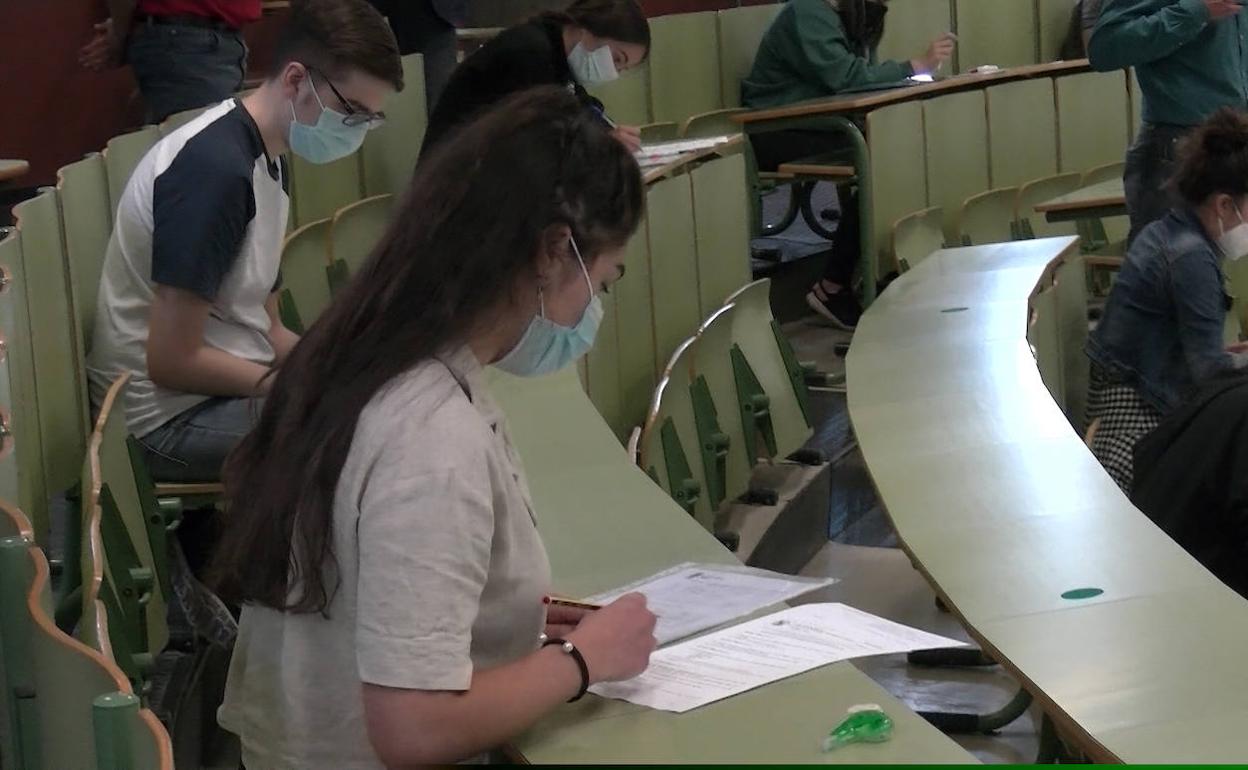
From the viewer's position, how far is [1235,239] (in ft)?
11.9

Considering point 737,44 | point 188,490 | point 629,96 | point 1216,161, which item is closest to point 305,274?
point 188,490

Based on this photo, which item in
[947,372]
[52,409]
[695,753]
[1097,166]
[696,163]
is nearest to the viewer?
[695,753]

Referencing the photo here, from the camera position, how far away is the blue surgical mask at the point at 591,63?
420 centimetres

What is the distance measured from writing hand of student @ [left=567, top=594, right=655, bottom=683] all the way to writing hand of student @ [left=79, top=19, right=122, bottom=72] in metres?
3.07

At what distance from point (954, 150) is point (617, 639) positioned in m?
4.63

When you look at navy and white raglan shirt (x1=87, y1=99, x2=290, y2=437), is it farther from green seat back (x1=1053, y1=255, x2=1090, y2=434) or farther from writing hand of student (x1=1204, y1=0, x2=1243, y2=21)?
writing hand of student (x1=1204, y1=0, x2=1243, y2=21)

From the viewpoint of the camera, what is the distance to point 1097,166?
6.34m

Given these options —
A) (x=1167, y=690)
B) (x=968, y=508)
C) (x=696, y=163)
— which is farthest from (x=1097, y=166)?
(x=1167, y=690)

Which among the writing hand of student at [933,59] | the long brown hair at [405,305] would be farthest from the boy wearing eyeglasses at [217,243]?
the writing hand of student at [933,59]

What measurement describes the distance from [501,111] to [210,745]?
5.10 feet

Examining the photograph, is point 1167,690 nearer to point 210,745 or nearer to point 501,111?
point 501,111

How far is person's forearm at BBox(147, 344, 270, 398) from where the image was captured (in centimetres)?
266

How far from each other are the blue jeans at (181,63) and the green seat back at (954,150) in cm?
258

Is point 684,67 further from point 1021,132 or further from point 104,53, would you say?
point 104,53
